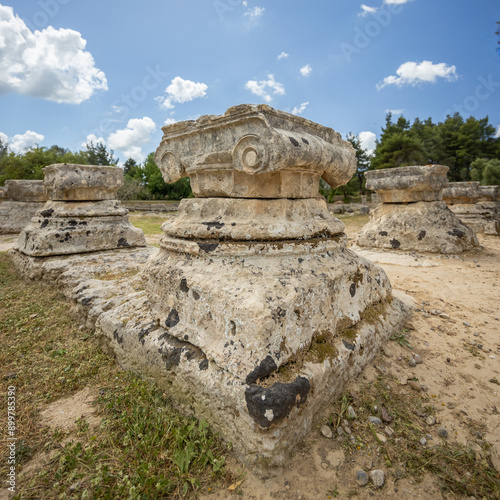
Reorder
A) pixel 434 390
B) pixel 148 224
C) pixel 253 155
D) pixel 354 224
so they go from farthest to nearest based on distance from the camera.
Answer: pixel 148 224 < pixel 354 224 < pixel 253 155 < pixel 434 390

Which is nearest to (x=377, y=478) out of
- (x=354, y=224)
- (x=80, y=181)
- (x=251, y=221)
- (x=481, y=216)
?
(x=251, y=221)

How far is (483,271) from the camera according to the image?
4184 millimetres

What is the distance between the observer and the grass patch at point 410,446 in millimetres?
1219

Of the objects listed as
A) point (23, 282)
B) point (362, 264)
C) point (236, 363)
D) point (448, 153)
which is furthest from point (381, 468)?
point (448, 153)

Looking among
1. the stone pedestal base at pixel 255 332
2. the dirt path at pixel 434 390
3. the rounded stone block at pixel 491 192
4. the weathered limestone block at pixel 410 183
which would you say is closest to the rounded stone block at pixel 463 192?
the rounded stone block at pixel 491 192

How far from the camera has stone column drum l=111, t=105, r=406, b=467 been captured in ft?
4.66

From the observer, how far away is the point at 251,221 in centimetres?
201

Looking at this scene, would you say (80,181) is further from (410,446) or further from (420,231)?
(420,231)

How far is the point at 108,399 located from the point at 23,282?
118 inches

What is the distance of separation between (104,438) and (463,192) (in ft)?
31.5

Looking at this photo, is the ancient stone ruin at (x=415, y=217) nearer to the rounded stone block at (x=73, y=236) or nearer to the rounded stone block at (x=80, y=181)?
the rounded stone block at (x=73, y=236)

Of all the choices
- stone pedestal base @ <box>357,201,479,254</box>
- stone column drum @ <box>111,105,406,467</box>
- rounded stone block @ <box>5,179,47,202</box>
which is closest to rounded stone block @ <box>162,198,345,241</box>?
stone column drum @ <box>111,105,406,467</box>

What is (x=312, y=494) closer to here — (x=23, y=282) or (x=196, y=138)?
(x=196, y=138)

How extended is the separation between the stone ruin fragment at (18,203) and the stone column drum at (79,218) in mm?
4849
